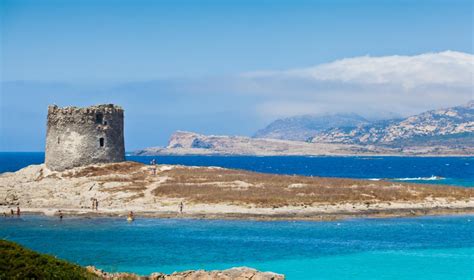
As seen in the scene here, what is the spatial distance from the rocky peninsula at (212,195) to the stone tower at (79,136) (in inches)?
41.3

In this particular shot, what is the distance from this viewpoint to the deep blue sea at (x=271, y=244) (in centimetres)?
3156

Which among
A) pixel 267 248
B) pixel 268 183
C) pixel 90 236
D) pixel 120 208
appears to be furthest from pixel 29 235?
pixel 268 183

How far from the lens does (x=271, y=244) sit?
3744cm

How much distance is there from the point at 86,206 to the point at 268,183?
617 inches

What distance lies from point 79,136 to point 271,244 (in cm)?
3072

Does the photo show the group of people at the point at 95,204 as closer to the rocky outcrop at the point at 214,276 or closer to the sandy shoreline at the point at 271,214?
the sandy shoreline at the point at 271,214

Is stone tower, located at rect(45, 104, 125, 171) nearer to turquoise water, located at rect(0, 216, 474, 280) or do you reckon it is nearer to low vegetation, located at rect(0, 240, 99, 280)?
turquoise water, located at rect(0, 216, 474, 280)

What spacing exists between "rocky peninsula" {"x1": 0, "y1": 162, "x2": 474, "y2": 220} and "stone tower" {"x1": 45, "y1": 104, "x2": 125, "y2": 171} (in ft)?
3.44

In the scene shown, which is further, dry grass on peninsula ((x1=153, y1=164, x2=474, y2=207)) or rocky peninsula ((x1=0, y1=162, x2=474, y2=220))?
dry grass on peninsula ((x1=153, y1=164, x2=474, y2=207))

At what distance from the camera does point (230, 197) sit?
174 feet

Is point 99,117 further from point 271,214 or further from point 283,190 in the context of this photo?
point 271,214

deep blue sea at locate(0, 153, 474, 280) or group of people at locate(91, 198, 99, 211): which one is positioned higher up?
group of people at locate(91, 198, 99, 211)

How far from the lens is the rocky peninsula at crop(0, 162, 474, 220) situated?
4988 cm

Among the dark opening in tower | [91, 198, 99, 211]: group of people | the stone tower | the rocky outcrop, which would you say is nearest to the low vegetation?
the rocky outcrop
